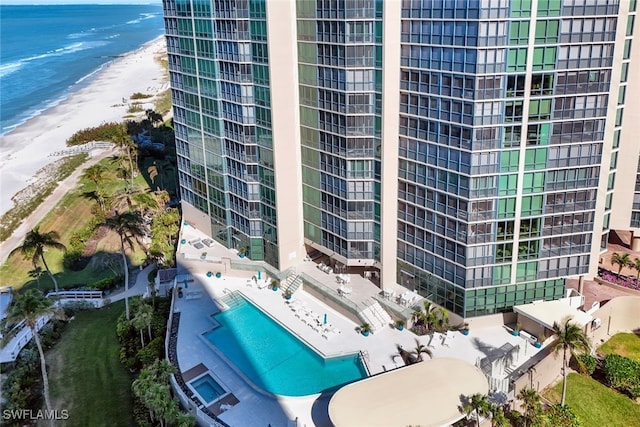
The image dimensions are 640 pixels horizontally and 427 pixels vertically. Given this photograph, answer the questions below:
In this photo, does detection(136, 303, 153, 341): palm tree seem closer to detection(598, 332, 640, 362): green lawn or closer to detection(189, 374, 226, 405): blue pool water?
detection(189, 374, 226, 405): blue pool water

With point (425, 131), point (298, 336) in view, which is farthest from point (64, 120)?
point (425, 131)

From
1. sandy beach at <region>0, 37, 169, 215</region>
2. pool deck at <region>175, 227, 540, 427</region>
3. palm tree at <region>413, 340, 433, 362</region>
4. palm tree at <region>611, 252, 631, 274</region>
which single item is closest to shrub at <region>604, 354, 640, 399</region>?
pool deck at <region>175, 227, 540, 427</region>

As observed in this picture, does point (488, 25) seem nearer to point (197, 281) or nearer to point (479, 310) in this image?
point (479, 310)

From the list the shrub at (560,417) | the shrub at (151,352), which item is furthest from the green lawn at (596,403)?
the shrub at (151,352)

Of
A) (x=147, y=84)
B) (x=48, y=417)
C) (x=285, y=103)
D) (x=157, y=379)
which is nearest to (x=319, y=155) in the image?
(x=285, y=103)

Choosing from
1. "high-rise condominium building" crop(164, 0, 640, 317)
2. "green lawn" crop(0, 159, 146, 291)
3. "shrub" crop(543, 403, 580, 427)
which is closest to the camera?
"shrub" crop(543, 403, 580, 427)

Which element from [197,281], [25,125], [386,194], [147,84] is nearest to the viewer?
[386,194]
